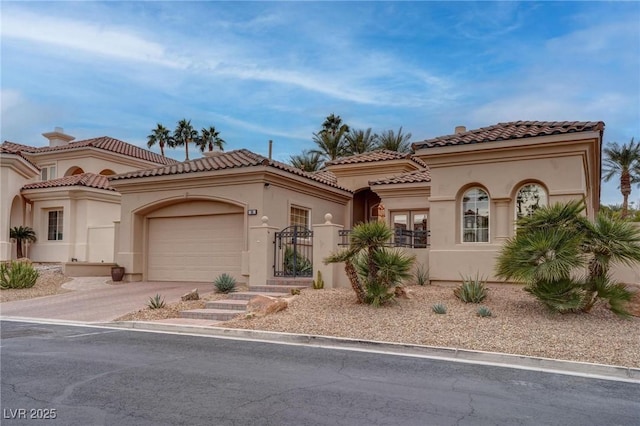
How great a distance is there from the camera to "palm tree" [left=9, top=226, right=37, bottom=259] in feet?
86.7

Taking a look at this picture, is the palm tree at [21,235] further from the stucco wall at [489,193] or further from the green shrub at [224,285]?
the stucco wall at [489,193]

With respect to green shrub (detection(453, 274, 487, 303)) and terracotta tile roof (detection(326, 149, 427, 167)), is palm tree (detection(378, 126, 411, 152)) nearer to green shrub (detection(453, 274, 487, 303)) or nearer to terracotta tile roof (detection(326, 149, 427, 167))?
terracotta tile roof (detection(326, 149, 427, 167))

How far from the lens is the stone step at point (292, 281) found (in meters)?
15.6

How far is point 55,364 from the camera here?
8258mm

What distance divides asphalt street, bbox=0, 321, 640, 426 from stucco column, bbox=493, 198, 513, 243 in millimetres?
7516

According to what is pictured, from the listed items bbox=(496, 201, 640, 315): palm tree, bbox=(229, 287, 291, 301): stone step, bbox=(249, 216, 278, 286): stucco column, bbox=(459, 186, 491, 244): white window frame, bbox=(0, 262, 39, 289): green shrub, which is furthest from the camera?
bbox=(0, 262, 39, 289): green shrub

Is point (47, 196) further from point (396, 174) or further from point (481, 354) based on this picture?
point (481, 354)

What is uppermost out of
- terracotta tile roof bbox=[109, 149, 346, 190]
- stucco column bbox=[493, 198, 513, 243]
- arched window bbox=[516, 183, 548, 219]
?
terracotta tile roof bbox=[109, 149, 346, 190]

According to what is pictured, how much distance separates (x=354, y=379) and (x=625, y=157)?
121 ft

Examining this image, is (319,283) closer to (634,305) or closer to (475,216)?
(475,216)

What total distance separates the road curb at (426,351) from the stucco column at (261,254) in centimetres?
440

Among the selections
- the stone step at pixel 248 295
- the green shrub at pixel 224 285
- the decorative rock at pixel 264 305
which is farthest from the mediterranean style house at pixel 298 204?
the decorative rock at pixel 264 305

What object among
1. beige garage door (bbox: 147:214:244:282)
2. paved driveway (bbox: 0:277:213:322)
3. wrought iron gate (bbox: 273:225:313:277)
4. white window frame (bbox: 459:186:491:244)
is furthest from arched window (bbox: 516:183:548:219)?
paved driveway (bbox: 0:277:213:322)

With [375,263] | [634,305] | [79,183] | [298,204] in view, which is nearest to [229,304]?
[375,263]
